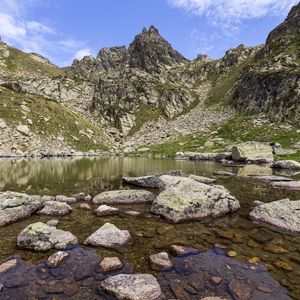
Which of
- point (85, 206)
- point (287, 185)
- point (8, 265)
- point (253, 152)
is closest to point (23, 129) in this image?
point (253, 152)

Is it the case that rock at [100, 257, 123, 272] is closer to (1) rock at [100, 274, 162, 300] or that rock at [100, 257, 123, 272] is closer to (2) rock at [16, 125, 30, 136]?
(1) rock at [100, 274, 162, 300]

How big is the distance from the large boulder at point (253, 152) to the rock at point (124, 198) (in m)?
50.5

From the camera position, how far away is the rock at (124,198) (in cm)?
2234

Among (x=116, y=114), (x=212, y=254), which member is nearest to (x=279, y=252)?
→ (x=212, y=254)

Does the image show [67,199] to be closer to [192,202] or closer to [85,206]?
[85,206]

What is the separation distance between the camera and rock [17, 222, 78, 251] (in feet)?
42.3

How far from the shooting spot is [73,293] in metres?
9.26

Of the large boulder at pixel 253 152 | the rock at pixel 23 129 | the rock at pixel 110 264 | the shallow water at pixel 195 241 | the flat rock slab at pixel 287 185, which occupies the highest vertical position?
the rock at pixel 23 129

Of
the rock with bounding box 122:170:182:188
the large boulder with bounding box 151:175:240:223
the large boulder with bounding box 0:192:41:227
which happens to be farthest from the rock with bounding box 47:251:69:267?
the rock with bounding box 122:170:182:188

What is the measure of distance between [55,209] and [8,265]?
787cm

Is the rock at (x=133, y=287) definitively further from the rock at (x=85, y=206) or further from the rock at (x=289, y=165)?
the rock at (x=289, y=165)

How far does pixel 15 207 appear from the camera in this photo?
1791 centimetres

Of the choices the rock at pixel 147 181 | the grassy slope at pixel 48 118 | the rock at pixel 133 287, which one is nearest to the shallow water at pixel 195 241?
the rock at pixel 133 287

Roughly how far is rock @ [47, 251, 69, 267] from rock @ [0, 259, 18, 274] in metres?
1.33
